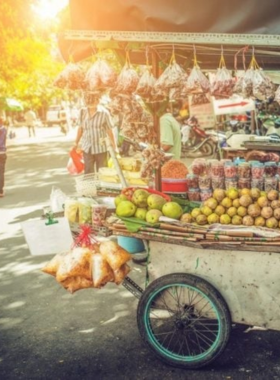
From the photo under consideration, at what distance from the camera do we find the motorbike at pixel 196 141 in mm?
14156

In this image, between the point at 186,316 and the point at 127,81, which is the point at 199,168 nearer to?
the point at 127,81

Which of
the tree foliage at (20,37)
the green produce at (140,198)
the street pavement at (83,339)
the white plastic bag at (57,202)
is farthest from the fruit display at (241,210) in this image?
the tree foliage at (20,37)

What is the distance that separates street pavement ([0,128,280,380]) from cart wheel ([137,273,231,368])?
14 centimetres

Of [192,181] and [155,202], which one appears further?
[192,181]

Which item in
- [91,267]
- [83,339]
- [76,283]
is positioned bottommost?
[83,339]

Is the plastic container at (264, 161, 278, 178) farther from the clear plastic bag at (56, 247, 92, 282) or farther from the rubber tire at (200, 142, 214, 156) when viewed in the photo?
the rubber tire at (200, 142, 214, 156)

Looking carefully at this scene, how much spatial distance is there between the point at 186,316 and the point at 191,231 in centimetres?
68

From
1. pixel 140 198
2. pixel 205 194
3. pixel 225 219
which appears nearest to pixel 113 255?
pixel 140 198

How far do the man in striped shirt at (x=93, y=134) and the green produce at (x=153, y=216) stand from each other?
372 centimetres

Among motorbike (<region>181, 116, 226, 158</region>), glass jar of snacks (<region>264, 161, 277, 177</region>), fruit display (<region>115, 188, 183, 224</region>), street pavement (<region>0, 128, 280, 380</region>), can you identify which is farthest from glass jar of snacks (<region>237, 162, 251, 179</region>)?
motorbike (<region>181, 116, 226, 158</region>)

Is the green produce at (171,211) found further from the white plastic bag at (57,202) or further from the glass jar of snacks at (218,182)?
the white plastic bag at (57,202)

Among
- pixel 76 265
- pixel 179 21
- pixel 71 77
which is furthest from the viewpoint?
pixel 71 77

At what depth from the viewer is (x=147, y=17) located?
3.09m

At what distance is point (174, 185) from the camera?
459 cm
